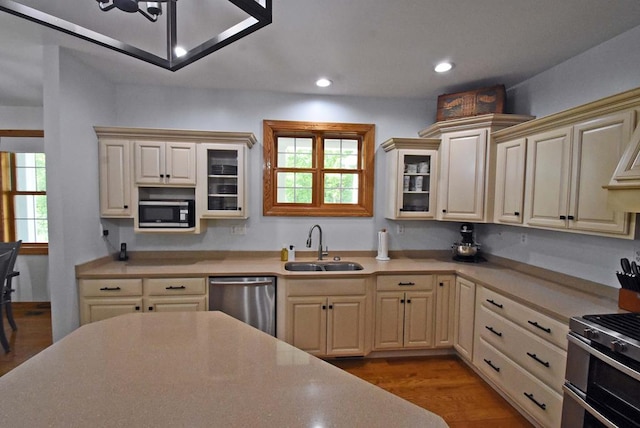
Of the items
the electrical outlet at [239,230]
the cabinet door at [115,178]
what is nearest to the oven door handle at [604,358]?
the electrical outlet at [239,230]

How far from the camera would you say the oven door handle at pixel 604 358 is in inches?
53.1

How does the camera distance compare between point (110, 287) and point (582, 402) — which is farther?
point (110, 287)

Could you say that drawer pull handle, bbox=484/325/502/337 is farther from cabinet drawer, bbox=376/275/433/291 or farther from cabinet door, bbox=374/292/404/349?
cabinet door, bbox=374/292/404/349

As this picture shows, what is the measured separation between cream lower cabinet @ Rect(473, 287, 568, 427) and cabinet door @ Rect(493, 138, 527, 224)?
72cm

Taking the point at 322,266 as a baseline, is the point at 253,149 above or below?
above

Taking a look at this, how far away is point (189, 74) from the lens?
9.05 feet

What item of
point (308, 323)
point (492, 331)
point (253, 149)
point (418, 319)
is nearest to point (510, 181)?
point (492, 331)

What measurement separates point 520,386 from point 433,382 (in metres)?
0.68

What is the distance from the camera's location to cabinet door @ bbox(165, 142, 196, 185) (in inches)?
111

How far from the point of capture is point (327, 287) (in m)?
2.69

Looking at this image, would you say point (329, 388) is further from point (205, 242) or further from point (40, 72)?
point (40, 72)

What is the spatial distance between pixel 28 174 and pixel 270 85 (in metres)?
3.76

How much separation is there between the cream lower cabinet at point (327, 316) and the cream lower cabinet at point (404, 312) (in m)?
0.17

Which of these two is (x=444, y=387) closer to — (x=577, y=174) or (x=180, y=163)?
(x=577, y=174)
